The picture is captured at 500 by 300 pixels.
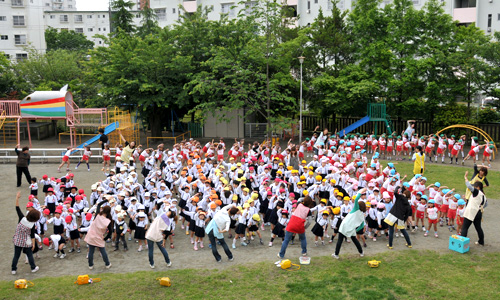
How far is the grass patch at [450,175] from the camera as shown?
15469 mm

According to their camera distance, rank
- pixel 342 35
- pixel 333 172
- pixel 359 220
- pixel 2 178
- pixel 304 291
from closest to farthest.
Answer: pixel 304 291 < pixel 359 220 < pixel 333 172 < pixel 2 178 < pixel 342 35

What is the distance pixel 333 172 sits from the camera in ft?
44.1

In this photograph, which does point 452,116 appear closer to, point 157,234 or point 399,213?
point 399,213

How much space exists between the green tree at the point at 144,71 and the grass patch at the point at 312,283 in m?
15.8

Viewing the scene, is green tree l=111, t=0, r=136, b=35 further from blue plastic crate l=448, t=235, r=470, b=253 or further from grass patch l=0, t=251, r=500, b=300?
blue plastic crate l=448, t=235, r=470, b=253

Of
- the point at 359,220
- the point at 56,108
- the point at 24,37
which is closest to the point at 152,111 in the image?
the point at 56,108

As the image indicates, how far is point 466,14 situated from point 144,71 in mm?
27293

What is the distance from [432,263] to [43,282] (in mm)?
8284

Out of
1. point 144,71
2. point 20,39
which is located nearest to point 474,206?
point 144,71

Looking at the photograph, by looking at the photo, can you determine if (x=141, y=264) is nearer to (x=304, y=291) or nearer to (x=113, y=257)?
(x=113, y=257)

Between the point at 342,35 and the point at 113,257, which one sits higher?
the point at 342,35

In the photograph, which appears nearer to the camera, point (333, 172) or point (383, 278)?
point (383, 278)

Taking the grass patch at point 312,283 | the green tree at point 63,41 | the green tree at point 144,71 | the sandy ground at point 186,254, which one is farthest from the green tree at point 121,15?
the grass patch at point 312,283

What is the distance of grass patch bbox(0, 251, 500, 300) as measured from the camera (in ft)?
26.1
